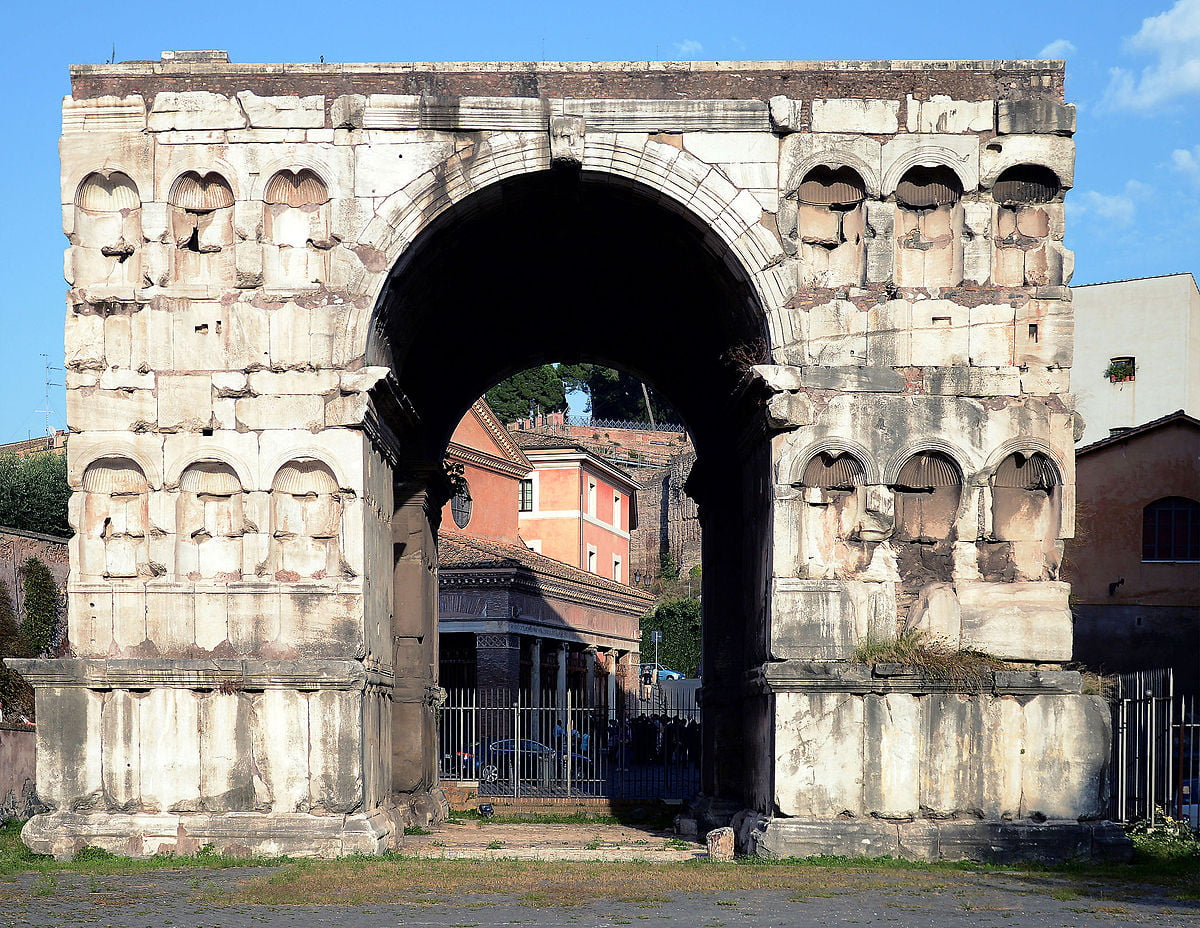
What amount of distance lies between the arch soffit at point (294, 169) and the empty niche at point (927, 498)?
251 inches

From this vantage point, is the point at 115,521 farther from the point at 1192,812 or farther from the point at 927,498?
the point at 1192,812

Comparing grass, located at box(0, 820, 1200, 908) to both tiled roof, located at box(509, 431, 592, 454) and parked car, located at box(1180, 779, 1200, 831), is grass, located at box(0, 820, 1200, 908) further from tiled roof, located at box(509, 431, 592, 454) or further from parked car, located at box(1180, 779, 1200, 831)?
tiled roof, located at box(509, 431, 592, 454)

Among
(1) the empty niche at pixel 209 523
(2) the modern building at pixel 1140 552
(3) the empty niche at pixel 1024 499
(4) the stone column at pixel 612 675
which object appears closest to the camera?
(1) the empty niche at pixel 209 523

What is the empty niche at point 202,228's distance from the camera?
13.8 m

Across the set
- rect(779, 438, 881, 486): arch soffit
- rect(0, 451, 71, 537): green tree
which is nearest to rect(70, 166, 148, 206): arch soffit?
rect(779, 438, 881, 486): arch soffit

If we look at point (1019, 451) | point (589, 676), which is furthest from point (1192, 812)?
point (589, 676)

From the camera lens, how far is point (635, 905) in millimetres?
10477

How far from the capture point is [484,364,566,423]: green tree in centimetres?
7050

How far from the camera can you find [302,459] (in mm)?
13453

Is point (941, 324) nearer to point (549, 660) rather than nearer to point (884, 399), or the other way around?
point (884, 399)

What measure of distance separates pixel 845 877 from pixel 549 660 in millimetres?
29437

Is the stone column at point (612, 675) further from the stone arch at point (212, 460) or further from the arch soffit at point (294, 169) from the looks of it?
the arch soffit at point (294, 169)

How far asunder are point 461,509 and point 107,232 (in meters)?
26.8

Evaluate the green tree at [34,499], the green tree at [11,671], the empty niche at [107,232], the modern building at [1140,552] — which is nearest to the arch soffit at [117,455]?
the empty niche at [107,232]
